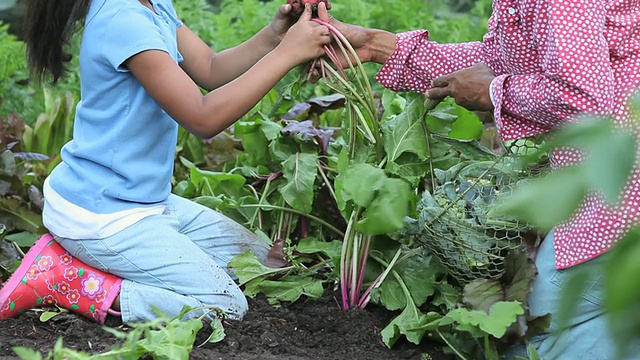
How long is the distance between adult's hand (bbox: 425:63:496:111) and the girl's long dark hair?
3.36 feet

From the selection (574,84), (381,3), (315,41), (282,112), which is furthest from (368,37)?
(381,3)

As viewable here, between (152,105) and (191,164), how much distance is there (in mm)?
838

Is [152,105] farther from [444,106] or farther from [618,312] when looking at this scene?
[618,312]

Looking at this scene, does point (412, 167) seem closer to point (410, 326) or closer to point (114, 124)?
point (410, 326)

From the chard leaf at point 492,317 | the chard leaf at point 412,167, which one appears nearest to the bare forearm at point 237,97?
the chard leaf at point 412,167

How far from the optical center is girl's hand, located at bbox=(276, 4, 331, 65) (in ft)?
7.94

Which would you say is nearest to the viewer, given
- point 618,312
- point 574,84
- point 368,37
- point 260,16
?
point 618,312

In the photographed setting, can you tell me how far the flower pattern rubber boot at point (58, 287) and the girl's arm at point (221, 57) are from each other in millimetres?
752

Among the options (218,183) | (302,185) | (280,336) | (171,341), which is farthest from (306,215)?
(171,341)

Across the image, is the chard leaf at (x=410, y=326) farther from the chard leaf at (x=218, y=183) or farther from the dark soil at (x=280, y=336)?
the chard leaf at (x=218, y=183)

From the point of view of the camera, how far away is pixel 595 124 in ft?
2.49

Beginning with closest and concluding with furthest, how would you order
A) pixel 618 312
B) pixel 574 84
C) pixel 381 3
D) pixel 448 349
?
pixel 618 312, pixel 574 84, pixel 448 349, pixel 381 3

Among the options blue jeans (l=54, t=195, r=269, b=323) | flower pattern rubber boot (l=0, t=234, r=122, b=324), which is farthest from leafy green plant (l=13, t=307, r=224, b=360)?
flower pattern rubber boot (l=0, t=234, r=122, b=324)

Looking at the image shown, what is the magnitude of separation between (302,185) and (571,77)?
3.19 ft
